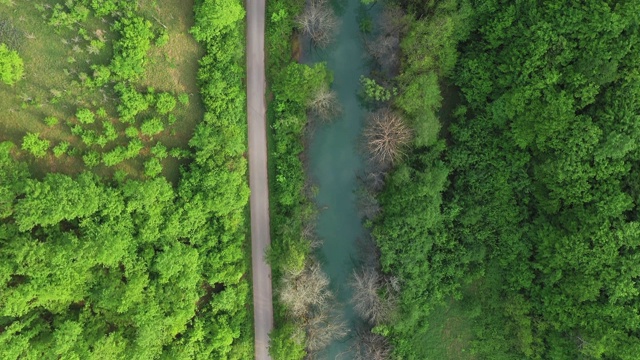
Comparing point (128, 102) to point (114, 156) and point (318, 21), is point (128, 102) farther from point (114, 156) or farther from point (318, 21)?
point (318, 21)

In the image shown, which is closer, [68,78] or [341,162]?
[68,78]

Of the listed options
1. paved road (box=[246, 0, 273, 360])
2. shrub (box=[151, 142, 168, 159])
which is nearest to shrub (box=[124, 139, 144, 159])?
shrub (box=[151, 142, 168, 159])

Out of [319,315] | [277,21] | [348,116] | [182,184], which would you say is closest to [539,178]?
[348,116]

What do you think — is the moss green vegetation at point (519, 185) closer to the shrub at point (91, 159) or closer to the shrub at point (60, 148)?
the shrub at point (91, 159)

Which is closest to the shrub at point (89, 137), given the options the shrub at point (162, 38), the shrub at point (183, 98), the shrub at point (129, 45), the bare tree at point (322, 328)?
the shrub at point (129, 45)

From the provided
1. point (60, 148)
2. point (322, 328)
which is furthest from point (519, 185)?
point (60, 148)

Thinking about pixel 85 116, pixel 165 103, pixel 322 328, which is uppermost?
pixel 165 103

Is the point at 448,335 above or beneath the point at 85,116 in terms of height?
beneath
